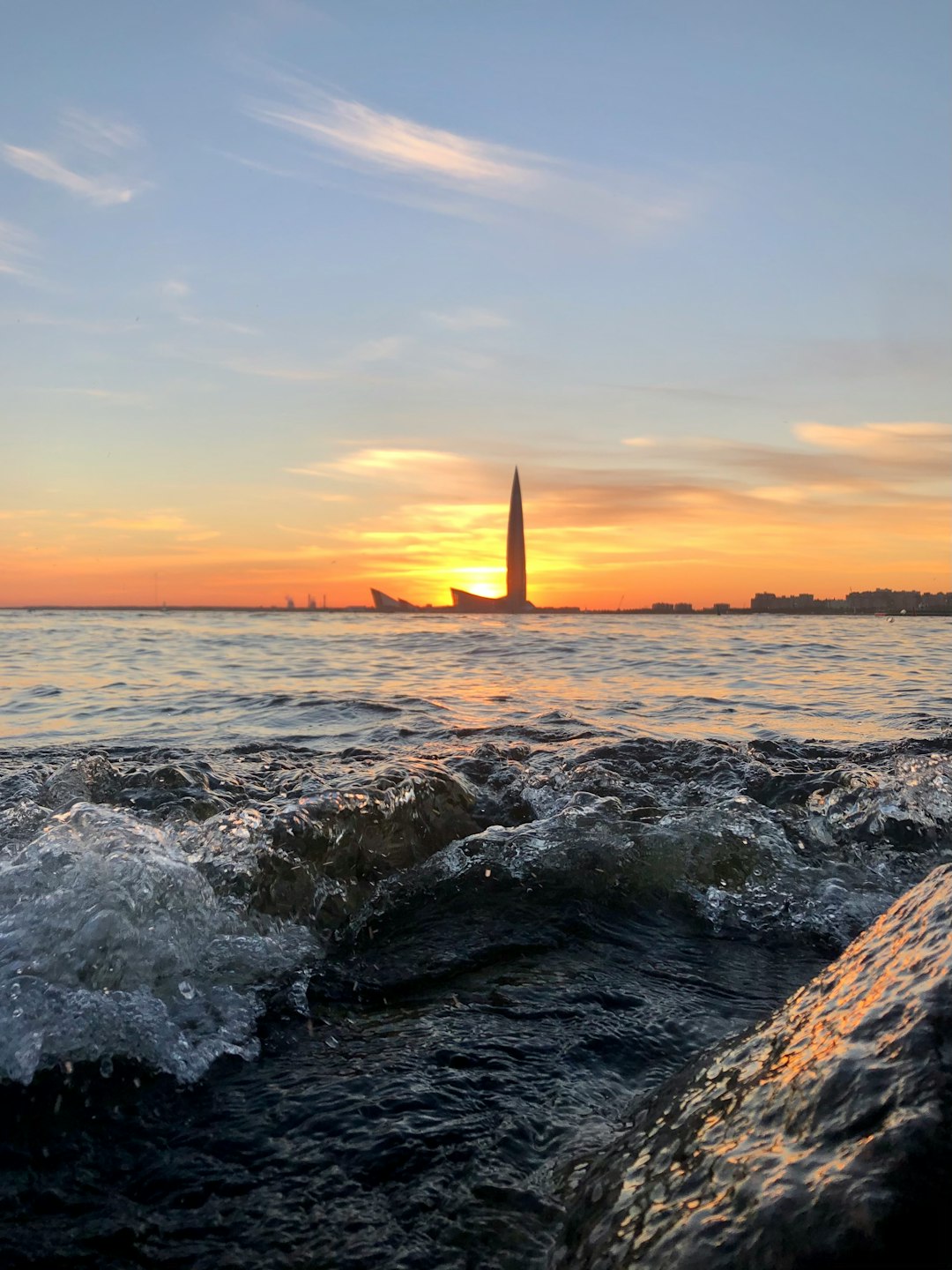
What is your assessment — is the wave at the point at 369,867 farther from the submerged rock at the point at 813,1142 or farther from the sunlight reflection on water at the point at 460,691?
the sunlight reflection on water at the point at 460,691

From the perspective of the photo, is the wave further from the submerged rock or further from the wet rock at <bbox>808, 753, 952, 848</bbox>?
the submerged rock

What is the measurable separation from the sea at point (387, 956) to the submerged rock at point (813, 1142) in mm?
77

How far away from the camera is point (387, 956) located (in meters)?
3.48

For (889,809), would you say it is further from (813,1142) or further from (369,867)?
(813,1142)

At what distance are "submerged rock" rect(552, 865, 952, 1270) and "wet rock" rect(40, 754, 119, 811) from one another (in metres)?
4.41

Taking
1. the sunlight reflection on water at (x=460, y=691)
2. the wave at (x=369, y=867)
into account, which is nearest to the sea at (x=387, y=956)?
the wave at (x=369, y=867)

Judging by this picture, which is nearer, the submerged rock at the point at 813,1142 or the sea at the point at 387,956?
the submerged rock at the point at 813,1142

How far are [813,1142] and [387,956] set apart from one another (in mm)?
2255

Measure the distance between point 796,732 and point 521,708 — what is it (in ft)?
10.2

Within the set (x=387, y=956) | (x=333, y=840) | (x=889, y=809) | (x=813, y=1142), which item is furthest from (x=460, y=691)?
(x=813, y=1142)

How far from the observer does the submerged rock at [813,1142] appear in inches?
51.8

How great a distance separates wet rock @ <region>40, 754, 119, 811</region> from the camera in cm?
555

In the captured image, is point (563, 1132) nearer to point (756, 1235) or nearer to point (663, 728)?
point (756, 1235)

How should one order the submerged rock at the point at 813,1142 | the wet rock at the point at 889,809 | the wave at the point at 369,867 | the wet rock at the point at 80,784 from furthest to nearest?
the wet rock at the point at 80,784, the wet rock at the point at 889,809, the wave at the point at 369,867, the submerged rock at the point at 813,1142
